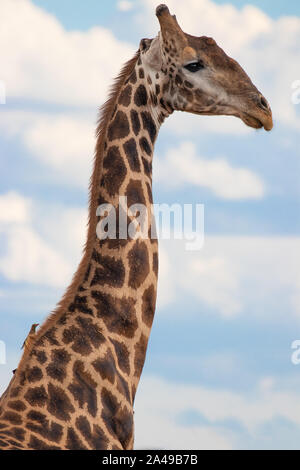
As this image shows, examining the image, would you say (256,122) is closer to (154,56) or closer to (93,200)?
(154,56)

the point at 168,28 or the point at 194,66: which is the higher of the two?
the point at 168,28

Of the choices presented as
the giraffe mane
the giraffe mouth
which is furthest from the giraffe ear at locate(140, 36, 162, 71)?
the giraffe mouth

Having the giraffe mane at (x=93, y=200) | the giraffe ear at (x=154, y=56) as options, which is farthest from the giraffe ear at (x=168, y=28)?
the giraffe mane at (x=93, y=200)

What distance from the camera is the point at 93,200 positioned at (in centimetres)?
813

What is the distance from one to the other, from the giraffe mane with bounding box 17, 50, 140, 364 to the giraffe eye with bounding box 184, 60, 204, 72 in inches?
29.5

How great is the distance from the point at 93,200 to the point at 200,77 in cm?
199

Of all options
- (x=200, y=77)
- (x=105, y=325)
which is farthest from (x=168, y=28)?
(x=105, y=325)

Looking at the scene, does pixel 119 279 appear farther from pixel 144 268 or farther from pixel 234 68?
pixel 234 68

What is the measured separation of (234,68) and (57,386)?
4.29 meters

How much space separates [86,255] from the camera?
8047 mm

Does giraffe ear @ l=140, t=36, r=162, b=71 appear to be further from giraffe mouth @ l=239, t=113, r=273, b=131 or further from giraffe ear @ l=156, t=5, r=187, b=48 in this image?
giraffe mouth @ l=239, t=113, r=273, b=131

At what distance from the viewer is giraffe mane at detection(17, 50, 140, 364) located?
7824mm

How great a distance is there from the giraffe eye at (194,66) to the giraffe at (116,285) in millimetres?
13

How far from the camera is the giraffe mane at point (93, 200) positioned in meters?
7.82
